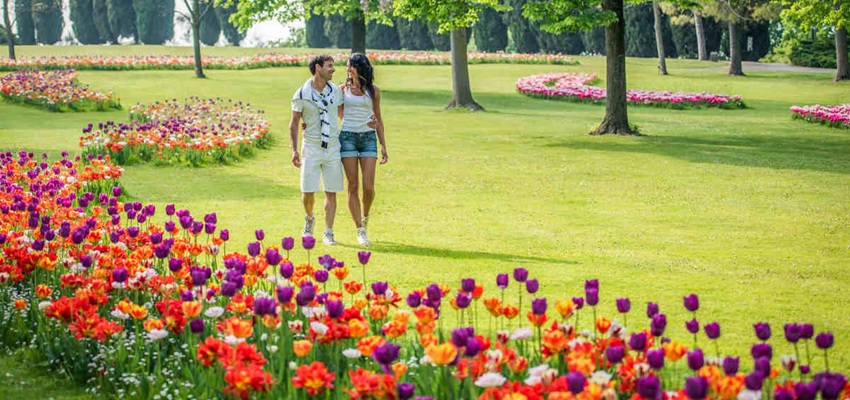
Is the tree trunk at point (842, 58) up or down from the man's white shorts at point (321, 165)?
up

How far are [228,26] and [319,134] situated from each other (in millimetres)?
64637

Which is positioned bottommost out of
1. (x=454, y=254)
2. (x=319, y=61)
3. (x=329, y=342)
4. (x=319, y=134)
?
(x=454, y=254)

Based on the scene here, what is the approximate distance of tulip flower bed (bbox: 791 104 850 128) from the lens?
80.3ft

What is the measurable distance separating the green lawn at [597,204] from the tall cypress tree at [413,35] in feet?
118

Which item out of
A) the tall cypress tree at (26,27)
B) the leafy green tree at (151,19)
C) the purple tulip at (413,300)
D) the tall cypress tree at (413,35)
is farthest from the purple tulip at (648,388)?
the tall cypress tree at (26,27)

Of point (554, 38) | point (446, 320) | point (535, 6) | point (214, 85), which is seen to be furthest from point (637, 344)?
point (554, 38)

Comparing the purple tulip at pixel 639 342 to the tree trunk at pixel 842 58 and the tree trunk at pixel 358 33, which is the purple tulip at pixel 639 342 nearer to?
the tree trunk at pixel 358 33

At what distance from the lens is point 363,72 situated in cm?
991

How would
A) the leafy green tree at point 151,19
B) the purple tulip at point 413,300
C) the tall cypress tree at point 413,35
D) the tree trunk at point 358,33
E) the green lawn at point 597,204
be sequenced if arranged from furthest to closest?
the leafy green tree at point 151,19 → the tall cypress tree at point 413,35 → the tree trunk at point 358,33 → the green lawn at point 597,204 → the purple tulip at point 413,300

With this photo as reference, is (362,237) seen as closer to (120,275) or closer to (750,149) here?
(120,275)

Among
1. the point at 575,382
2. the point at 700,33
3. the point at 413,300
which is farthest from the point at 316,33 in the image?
the point at 575,382

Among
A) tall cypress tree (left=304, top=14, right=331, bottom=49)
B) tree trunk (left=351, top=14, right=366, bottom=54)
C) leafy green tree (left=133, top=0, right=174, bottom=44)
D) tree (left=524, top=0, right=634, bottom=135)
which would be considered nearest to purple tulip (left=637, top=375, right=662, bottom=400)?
tree (left=524, top=0, right=634, bottom=135)

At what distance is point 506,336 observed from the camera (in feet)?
14.5

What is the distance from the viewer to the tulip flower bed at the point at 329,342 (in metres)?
3.78
